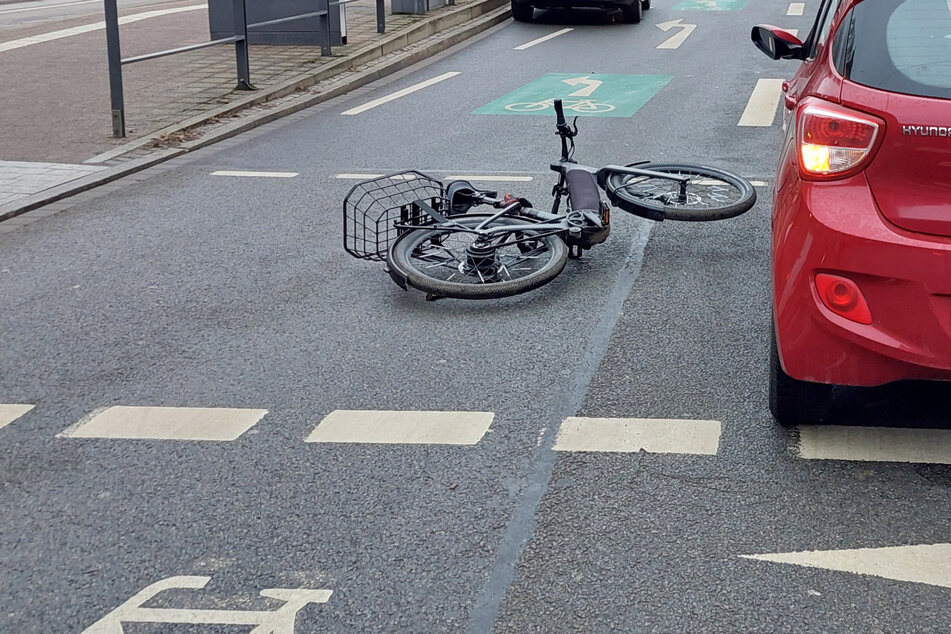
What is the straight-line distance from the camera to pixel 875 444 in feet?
14.0

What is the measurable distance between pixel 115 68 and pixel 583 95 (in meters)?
5.01

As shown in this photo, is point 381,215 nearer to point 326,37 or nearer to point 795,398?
point 795,398

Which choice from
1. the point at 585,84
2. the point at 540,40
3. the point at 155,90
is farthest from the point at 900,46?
the point at 540,40

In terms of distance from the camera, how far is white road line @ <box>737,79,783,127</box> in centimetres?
1146

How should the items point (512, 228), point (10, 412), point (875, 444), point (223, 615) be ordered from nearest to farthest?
point (223, 615) → point (875, 444) → point (10, 412) → point (512, 228)

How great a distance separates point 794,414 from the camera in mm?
4355

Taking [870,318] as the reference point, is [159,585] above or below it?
below

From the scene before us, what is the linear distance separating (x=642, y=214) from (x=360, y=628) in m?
4.05

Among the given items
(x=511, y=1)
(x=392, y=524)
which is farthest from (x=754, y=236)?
(x=511, y=1)

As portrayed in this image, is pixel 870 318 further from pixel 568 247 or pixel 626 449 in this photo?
pixel 568 247

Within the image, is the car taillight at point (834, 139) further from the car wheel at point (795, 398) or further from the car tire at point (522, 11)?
the car tire at point (522, 11)

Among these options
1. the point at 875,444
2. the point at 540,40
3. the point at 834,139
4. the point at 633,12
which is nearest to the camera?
the point at 834,139

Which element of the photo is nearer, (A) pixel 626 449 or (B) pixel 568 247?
(A) pixel 626 449

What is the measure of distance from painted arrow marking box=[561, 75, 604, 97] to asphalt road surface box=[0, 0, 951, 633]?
562 cm
